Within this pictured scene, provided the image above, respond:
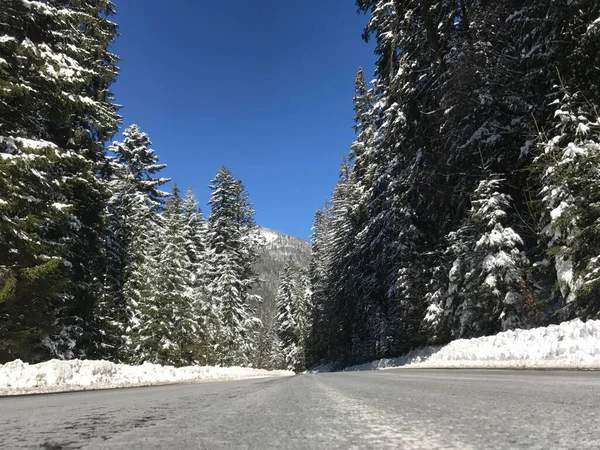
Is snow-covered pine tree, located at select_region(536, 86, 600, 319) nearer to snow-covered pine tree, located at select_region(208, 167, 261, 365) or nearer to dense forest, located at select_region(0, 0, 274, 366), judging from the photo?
dense forest, located at select_region(0, 0, 274, 366)

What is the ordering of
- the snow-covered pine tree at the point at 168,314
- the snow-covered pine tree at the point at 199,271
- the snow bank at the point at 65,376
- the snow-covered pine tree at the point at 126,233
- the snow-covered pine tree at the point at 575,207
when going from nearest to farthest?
the snow bank at the point at 65,376 < the snow-covered pine tree at the point at 575,207 < the snow-covered pine tree at the point at 126,233 < the snow-covered pine tree at the point at 168,314 < the snow-covered pine tree at the point at 199,271

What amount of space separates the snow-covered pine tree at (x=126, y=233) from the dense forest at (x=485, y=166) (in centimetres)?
1354

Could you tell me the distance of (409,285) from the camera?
20.9 metres

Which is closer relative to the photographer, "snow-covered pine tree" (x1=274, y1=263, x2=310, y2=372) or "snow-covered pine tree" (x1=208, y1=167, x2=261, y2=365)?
"snow-covered pine tree" (x1=208, y1=167, x2=261, y2=365)

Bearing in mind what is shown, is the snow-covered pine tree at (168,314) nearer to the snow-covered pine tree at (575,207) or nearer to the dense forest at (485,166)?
the dense forest at (485,166)

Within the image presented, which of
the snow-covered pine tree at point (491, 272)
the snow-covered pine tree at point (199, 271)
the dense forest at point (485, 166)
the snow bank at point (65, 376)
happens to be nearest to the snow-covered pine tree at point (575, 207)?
the dense forest at point (485, 166)

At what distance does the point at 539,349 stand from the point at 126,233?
905 inches

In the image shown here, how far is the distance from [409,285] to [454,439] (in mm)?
20129

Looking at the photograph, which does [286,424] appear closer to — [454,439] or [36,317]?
[454,439]

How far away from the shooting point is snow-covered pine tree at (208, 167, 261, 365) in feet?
114

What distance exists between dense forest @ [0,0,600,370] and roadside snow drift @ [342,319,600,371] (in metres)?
0.85

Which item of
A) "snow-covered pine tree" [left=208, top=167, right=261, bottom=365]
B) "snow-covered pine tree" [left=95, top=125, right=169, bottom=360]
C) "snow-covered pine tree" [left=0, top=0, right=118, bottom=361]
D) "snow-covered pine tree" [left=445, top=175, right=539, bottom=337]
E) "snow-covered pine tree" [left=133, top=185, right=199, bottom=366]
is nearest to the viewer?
"snow-covered pine tree" [left=0, top=0, right=118, bottom=361]

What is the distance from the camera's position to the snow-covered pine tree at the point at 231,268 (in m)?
34.8

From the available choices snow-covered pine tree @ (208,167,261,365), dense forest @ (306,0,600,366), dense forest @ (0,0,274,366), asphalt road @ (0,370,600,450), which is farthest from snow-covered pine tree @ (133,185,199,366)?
asphalt road @ (0,370,600,450)
